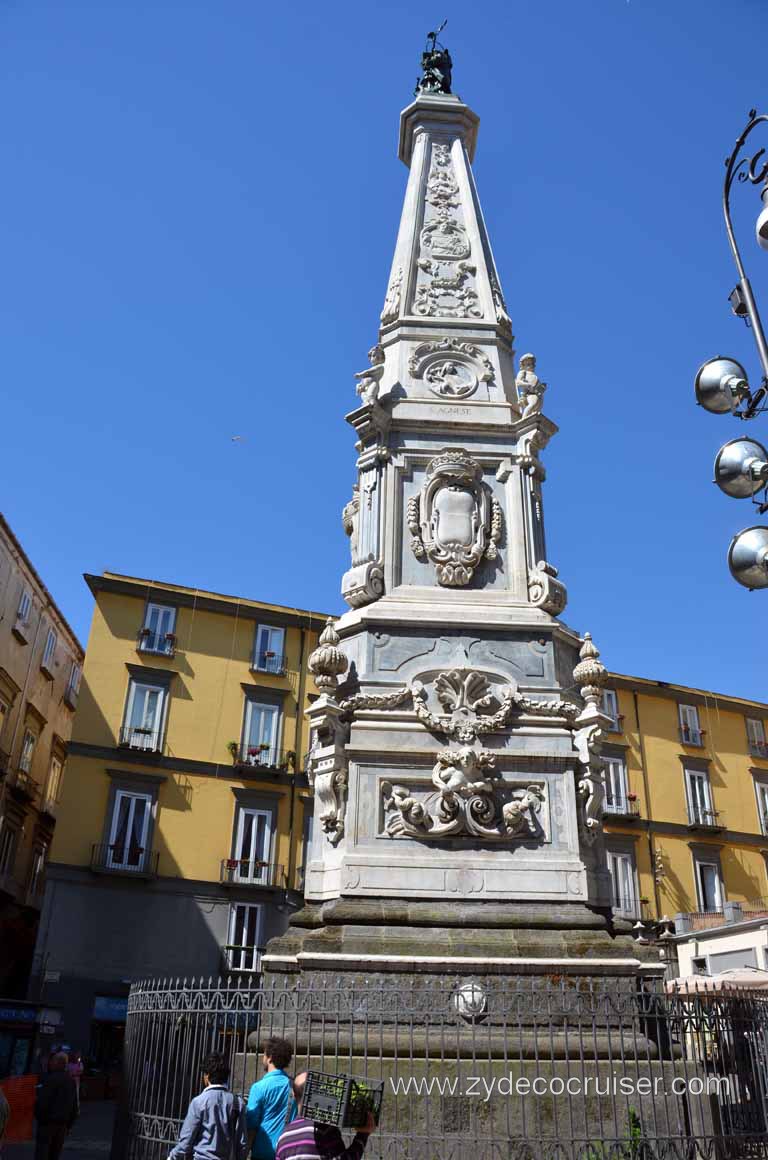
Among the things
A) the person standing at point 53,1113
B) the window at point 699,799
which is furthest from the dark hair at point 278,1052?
the window at point 699,799

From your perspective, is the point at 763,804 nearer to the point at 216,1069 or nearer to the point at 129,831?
the point at 129,831

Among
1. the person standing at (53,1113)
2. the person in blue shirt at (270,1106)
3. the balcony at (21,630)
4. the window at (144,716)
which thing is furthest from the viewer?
the balcony at (21,630)

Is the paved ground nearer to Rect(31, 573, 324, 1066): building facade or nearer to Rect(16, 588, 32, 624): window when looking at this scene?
Rect(31, 573, 324, 1066): building facade

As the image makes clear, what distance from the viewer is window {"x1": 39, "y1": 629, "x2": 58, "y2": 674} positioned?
33.5m

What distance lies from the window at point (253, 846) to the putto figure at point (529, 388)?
19486 millimetres

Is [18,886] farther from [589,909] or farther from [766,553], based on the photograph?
[766,553]

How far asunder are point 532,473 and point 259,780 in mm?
19735

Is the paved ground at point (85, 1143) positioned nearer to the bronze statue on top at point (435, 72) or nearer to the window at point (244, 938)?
the window at point (244, 938)

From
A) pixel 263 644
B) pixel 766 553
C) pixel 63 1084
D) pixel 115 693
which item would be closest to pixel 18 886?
pixel 115 693

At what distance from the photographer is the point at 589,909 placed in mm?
9430

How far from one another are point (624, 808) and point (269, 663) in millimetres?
12922

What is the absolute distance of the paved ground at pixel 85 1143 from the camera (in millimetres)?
11750

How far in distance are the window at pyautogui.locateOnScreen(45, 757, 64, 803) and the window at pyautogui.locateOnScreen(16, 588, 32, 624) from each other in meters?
6.69

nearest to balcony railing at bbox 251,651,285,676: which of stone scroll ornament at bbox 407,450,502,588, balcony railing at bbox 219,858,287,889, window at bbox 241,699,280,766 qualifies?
window at bbox 241,699,280,766
